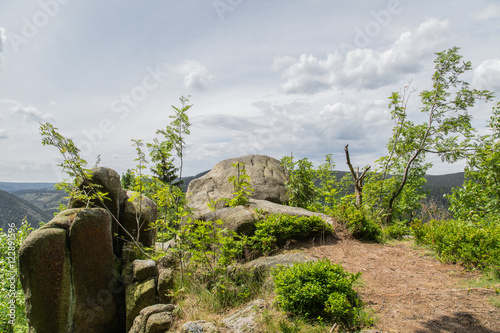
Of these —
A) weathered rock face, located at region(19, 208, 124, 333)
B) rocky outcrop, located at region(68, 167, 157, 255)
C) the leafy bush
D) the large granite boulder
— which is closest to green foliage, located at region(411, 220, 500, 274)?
the leafy bush

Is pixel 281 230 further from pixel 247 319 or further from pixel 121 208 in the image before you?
pixel 121 208

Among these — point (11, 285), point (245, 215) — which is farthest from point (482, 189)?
point (11, 285)

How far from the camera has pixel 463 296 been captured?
455cm

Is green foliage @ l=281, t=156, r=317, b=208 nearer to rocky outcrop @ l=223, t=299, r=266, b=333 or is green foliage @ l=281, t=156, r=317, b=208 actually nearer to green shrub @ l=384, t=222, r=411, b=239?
green shrub @ l=384, t=222, r=411, b=239

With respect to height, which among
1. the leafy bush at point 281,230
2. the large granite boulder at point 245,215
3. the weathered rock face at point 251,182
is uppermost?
the weathered rock face at point 251,182

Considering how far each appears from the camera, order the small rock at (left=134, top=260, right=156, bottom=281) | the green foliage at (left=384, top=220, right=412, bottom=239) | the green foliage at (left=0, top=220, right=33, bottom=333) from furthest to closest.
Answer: the green foliage at (left=384, top=220, right=412, bottom=239) < the green foliage at (left=0, top=220, right=33, bottom=333) < the small rock at (left=134, top=260, right=156, bottom=281)

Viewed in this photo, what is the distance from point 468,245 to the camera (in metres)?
5.70

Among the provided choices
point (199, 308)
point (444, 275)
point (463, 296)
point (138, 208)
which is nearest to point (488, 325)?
point (463, 296)

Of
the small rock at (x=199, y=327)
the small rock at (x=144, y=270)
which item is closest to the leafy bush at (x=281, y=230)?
the small rock at (x=144, y=270)

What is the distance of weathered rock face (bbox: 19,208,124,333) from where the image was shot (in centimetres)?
524

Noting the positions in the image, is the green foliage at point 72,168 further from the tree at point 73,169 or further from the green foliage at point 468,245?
the green foliage at point 468,245

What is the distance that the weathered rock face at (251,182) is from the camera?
10.8 m

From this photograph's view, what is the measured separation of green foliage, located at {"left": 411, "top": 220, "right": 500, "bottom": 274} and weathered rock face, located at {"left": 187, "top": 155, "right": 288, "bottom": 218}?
526cm

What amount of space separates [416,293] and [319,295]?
191 cm
